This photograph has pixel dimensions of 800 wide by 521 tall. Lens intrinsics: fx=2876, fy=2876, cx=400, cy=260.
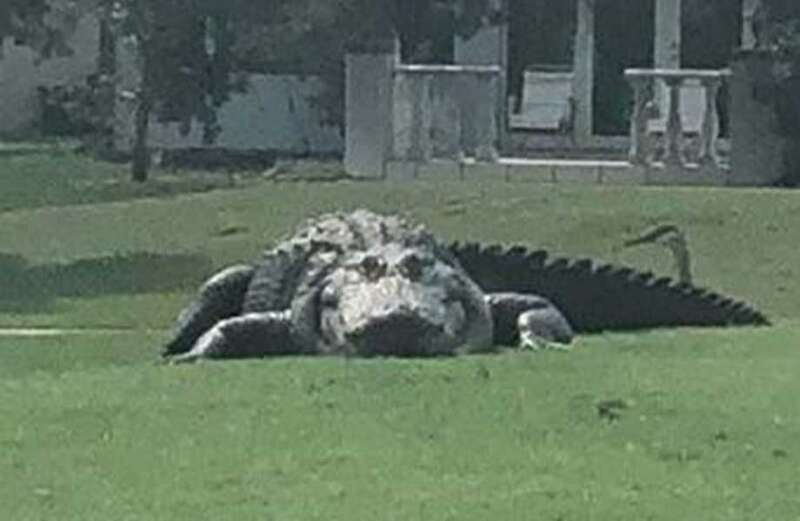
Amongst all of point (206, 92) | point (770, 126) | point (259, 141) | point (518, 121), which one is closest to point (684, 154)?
point (770, 126)

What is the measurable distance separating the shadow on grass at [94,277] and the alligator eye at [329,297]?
→ 6089 millimetres

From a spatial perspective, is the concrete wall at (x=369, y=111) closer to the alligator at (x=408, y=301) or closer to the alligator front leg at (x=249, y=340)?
the alligator at (x=408, y=301)

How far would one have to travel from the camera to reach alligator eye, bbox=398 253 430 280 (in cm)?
1494

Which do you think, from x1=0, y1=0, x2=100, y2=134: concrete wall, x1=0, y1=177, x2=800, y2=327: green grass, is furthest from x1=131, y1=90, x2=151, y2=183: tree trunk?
x1=0, y1=0, x2=100, y2=134: concrete wall

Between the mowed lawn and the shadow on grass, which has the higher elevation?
the mowed lawn

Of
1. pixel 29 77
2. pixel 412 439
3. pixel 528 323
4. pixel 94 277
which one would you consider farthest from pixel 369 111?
pixel 412 439

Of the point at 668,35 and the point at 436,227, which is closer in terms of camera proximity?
the point at 436,227

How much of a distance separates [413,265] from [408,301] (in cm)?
51

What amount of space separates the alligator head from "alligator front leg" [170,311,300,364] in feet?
0.38

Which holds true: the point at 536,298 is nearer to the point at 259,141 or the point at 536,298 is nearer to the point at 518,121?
the point at 518,121

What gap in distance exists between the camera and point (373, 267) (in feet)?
49.8

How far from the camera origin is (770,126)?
30.0 metres

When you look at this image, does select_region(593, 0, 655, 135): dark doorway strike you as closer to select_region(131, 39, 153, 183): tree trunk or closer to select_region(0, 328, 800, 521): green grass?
select_region(131, 39, 153, 183): tree trunk

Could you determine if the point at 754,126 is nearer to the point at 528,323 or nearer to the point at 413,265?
the point at 528,323
